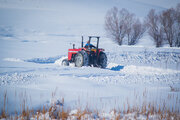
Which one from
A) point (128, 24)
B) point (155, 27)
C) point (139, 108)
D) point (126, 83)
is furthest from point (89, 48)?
point (128, 24)

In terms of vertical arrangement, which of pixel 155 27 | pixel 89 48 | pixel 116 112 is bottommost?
pixel 116 112

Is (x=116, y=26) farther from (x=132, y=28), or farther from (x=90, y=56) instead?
(x=90, y=56)

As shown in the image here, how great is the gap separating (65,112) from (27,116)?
1.83ft

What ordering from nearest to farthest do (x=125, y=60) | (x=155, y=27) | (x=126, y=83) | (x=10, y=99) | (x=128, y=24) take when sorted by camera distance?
(x=10, y=99) < (x=126, y=83) < (x=125, y=60) < (x=155, y=27) < (x=128, y=24)

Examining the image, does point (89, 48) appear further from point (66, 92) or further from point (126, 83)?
point (66, 92)

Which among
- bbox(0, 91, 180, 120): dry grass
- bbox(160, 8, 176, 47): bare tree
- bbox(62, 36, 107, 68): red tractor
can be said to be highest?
bbox(160, 8, 176, 47): bare tree

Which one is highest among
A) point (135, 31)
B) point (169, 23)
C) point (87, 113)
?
point (135, 31)

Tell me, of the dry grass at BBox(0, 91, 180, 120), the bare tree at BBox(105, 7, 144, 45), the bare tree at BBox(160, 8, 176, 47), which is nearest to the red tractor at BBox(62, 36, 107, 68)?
the dry grass at BBox(0, 91, 180, 120)

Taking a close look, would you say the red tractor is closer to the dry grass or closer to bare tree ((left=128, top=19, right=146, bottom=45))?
the dry grass

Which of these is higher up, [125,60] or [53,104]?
[125,60]

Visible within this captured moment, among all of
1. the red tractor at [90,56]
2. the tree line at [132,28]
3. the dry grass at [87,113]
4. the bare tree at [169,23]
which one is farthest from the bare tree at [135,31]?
the dry grass at [87,113]

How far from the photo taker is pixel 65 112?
238 centimetres

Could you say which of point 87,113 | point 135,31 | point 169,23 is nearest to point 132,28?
point 135,31

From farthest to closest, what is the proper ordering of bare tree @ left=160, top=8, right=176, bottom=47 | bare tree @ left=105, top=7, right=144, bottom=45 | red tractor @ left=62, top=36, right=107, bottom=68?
bare tree @ left=105, top=7, right=144, bottom=45, bare tree @ left=160, top=8, right=176, bottom=47, red tractor @ left=62, top=36, right=107, bottom=68
